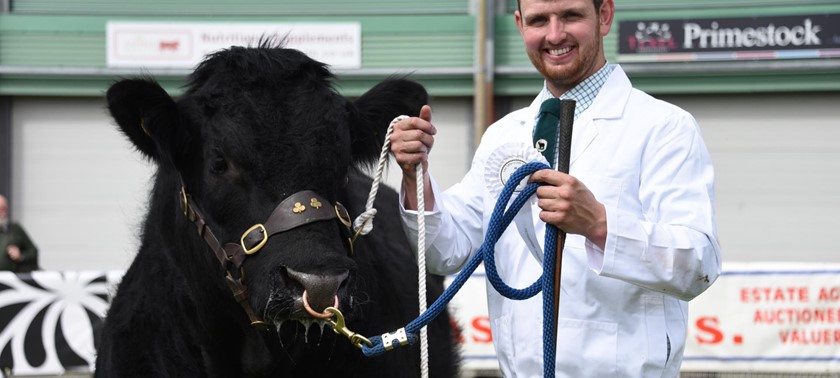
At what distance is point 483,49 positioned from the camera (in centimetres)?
1636

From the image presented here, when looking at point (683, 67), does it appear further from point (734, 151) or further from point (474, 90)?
point (474, 90)

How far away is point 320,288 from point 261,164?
0.51 metres

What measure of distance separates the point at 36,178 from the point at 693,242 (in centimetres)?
1544

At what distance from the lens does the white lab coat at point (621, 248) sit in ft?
10.0

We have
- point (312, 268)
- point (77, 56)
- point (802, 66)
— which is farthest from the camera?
point (77, 56)

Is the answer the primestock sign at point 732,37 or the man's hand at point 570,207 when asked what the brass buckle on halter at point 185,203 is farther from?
the primestock sign at point 732,37

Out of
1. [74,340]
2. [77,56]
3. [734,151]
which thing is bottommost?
[74,340]

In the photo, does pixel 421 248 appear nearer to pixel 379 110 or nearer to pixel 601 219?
pixel 601 219

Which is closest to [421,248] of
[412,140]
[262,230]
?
[412,140]

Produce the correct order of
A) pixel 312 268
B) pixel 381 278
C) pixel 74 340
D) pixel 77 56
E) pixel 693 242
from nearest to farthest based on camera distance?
pixel 693 242 < pixel 312 268 < pixel 381 278 < pixel 74 340 < pixel 77 56

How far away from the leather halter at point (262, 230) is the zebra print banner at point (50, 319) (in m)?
6.34

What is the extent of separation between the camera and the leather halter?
3.50 metres

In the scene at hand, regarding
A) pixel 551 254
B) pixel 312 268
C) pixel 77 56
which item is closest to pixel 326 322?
pixel 312 268

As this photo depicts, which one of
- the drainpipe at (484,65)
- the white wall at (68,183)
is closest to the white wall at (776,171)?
the drainpipe at (484,65)
